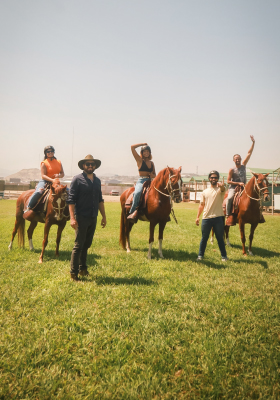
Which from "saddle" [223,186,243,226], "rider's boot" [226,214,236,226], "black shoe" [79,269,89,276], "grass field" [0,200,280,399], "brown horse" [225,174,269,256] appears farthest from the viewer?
"rider's boot" [226,214,236,226]

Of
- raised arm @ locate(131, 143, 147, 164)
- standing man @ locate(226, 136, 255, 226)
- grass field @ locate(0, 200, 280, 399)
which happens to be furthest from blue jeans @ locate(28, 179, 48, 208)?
standing man @ locate(226, 136, 255, 226)

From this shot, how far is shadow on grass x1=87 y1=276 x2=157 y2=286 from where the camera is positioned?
5290 mm

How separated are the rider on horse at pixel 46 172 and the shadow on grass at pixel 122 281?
3385 millimetres

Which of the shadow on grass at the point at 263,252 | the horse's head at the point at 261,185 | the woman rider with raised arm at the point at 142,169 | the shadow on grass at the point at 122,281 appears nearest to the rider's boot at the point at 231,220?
the shadow on grass at the point at 263,252

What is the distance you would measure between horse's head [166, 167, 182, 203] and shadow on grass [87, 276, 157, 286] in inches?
101

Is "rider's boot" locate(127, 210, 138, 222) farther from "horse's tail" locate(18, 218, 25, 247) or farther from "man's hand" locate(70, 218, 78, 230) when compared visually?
"horse's tail" locate(18, 218, 25, 247)

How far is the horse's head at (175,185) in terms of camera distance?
7082mm

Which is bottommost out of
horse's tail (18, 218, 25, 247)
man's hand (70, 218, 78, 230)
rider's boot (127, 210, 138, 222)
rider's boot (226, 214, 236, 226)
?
horse's tail (18, 218, 25, 247)

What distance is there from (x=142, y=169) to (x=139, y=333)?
5634 mm

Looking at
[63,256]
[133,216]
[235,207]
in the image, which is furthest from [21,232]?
[235,207]

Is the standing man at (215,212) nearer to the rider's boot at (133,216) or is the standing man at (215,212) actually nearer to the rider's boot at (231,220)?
the rider's boot at (133,216)

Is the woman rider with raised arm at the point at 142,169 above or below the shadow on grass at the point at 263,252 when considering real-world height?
above

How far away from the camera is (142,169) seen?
27.0ft

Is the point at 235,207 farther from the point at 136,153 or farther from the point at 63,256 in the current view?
the point at 63,256
